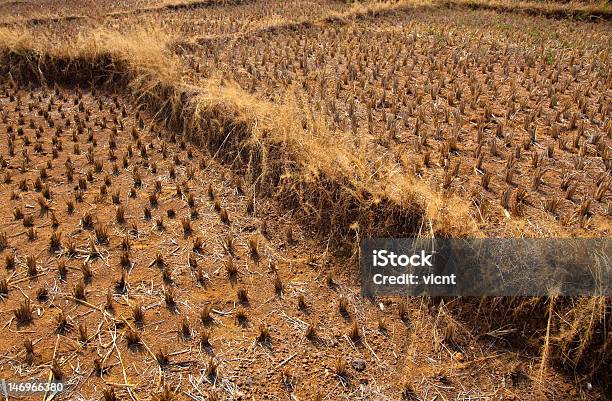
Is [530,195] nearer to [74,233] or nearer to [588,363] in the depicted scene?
[588,363]

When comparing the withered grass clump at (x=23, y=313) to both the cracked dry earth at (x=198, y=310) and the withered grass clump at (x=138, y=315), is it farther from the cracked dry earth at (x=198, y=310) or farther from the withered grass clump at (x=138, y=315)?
the withered grass clump at (x=138, y=315)

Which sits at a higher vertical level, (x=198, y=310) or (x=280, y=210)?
(x=280, y=210)

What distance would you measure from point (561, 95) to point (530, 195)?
2640mm

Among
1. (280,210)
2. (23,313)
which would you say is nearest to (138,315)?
(23,313)

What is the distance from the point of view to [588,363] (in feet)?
9.19

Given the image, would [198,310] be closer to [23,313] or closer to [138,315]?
[138,315]

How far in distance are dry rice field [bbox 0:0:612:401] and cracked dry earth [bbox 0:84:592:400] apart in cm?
2

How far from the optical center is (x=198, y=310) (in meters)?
3.28

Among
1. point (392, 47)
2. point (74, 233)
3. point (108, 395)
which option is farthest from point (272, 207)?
point (392, 47)

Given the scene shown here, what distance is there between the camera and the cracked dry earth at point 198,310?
2.83m

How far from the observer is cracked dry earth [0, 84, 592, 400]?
9.29 feet

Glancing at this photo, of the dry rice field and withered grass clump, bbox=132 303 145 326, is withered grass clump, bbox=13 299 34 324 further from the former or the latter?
withered grass clump, bbox=132 303 145 326

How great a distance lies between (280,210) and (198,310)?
129cm

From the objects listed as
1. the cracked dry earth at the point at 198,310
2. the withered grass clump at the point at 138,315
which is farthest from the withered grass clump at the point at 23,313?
the withered grass clump at the point at 138,315
